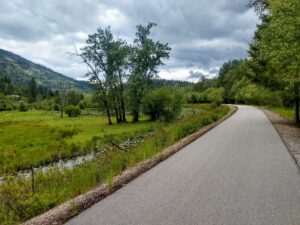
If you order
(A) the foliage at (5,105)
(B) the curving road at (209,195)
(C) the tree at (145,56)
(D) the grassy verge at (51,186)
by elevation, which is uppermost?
(C) the tree at (145,56)

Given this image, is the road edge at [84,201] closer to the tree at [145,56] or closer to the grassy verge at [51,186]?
the grassy verge at [51,186]

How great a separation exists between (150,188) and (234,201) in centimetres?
224

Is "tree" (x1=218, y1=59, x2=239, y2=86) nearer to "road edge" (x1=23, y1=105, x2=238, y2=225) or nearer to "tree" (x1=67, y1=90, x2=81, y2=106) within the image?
"tree" (x1=67, y1=90, x2=81, y2=106)

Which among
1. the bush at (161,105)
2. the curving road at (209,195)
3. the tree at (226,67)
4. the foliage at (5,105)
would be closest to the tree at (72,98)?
the foliage at (5,105)

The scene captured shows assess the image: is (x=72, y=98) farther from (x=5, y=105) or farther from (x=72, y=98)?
(x=5, y=105)

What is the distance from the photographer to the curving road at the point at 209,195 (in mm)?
6859

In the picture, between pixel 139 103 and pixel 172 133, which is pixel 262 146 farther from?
pixel 139 103

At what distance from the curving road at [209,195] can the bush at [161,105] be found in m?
41.9

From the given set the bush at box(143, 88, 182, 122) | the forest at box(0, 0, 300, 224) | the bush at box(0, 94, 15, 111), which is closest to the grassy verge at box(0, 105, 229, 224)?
the forest at box(0, 0, 300, 224)

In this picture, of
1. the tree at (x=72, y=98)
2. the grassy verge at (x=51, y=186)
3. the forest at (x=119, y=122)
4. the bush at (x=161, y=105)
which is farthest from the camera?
the tree at (x=72, y=98)

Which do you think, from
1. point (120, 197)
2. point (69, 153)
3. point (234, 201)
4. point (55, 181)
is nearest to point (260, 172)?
point (234, 201)

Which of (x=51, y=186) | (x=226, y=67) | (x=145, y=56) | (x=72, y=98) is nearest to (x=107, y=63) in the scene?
(x=145, y=56)

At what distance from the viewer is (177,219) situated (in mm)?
6777

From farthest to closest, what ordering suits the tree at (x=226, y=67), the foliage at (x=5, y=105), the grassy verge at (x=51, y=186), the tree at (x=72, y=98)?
the tree at (x=226, y=67) < the foliage at (x=5, y=105) < the tree at (x=72, y=98) < the grassy verge at (x=51, y=186)
